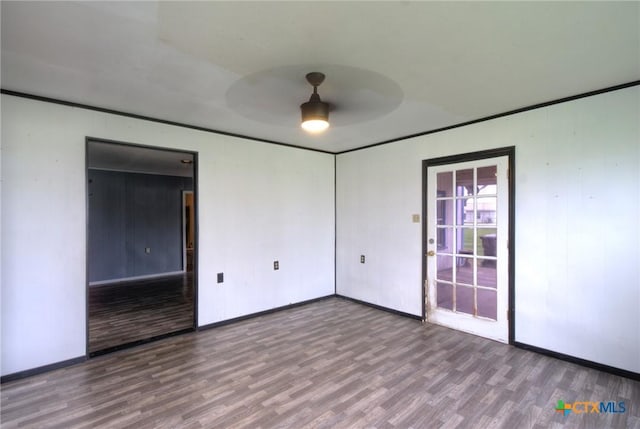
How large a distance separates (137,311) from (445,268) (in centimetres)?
429

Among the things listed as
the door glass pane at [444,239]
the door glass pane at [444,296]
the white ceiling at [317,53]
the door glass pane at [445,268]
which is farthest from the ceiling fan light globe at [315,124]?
the door glass pane at [444,296]

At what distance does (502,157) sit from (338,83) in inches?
80.4

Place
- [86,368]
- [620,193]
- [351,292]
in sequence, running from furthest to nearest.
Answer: [351,292], [86,368], [620,193]

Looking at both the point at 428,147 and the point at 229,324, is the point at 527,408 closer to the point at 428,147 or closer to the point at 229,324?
the point at 428,147

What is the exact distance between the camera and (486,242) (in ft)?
11.3

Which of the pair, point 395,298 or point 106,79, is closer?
point 106,79

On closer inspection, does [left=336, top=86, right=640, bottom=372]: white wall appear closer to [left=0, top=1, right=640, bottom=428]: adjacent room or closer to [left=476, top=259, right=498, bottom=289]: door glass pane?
[left=0, top=1, right=640, bottom=428]: adjacent room

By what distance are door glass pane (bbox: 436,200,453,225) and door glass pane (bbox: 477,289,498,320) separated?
86cm

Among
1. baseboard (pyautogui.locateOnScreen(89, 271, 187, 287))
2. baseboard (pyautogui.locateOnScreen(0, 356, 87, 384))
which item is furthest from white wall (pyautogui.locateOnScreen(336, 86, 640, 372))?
baseboard (pyautogui.locateOnScreen(89, 271, 187, 287))

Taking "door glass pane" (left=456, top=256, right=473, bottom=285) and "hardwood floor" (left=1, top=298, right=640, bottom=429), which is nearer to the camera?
"hardwood floor" (left=1, top=298, right=640, bottom=429)

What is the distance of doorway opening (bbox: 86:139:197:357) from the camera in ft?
14.5

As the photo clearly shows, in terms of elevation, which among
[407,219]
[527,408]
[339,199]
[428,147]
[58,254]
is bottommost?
[527,408]

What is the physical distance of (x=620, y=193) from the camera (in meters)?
2.61

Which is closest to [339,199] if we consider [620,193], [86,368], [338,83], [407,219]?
[407,219]
